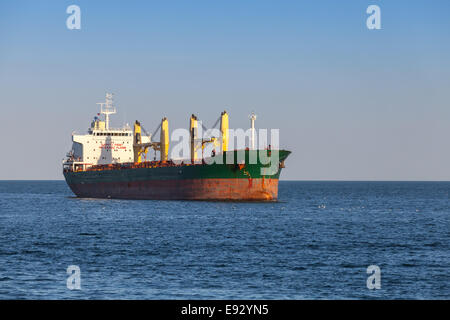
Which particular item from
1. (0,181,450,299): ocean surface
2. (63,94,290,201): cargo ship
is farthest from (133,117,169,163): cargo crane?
(0,181,450,299): ocean surface

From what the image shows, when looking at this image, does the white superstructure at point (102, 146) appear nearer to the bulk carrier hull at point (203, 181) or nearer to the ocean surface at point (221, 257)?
the bulk carrier hull at point (203, 181)

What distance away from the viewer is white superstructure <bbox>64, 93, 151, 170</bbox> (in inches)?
3145

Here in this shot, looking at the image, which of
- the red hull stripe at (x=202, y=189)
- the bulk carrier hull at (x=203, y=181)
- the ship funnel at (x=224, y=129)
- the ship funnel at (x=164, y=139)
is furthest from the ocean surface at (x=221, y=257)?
the ship funnel at (x=164, y=139)

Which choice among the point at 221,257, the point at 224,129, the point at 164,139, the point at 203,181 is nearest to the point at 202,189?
the point at 203,181

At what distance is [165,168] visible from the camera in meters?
62.4

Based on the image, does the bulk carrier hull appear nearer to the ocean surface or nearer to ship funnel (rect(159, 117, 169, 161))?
ship funnel (rect(159, 117, 169, 161))

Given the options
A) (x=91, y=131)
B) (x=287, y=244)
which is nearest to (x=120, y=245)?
(x=287, y=244)

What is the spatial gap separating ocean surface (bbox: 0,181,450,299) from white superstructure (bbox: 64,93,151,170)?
103 ft

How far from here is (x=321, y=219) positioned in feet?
162

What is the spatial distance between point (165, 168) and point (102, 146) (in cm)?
2104

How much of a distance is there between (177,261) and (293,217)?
80.8 ft

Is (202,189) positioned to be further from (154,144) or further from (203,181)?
(154,144)

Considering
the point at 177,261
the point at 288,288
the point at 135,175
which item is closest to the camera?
the point at 288,288
